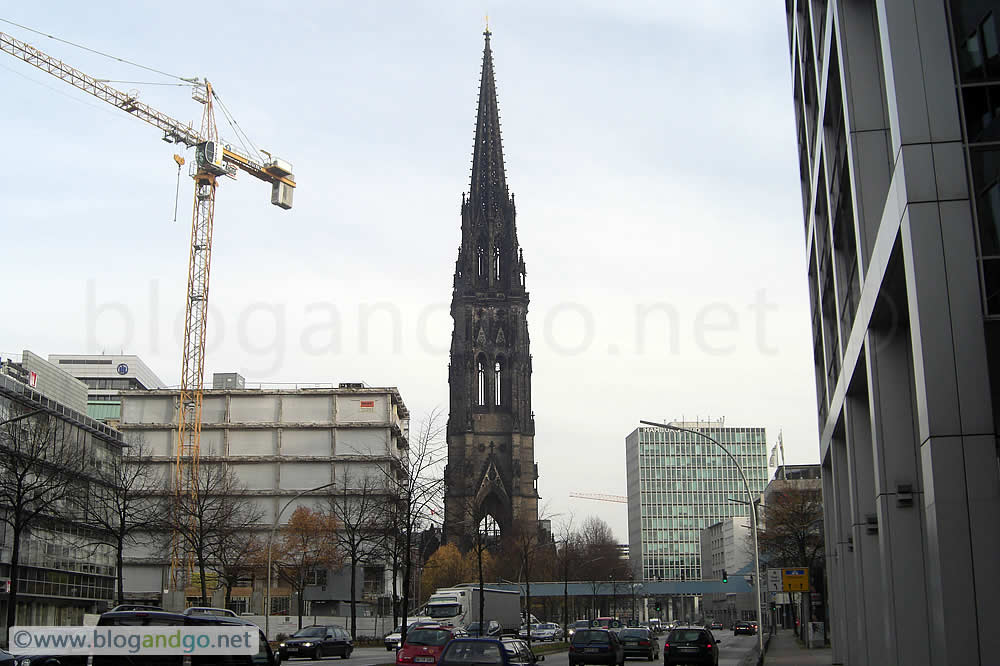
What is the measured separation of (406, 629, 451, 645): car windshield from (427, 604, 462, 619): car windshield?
27.6m

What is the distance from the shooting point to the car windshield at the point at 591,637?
1378 inches

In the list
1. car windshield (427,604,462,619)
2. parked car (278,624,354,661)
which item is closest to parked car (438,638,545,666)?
parked car (278,624,354,661)

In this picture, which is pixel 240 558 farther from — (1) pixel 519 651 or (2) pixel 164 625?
(2) pixel 164 625

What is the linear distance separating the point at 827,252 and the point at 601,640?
46.9ft

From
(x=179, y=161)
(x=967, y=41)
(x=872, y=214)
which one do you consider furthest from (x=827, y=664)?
(x=179, y=161)

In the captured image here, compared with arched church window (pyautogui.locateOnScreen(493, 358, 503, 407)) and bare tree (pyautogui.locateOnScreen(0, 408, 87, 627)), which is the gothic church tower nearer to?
arched church window (pyautogui.locateOnScreen(493, 358, 503, 407))

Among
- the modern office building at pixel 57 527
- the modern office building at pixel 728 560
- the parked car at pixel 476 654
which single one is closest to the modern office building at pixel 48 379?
the modern office building at pixel 57 527

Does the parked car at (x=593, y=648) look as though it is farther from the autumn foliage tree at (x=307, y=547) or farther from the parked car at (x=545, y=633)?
the autumn foliage tree at (x=307, y=547)

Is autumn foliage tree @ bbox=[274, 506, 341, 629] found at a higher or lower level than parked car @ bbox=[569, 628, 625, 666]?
higher

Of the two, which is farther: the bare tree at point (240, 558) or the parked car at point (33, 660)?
the bare tree at point (240, 558)

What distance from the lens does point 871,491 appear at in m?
29.0

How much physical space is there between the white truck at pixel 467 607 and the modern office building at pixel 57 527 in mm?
16411

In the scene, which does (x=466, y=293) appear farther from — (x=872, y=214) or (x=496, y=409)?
(x=872, y=214)

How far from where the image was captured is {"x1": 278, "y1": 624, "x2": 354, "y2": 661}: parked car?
4172 centimetres
